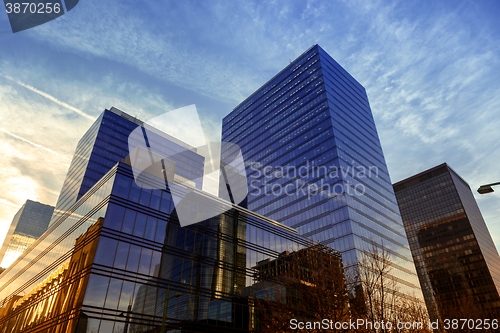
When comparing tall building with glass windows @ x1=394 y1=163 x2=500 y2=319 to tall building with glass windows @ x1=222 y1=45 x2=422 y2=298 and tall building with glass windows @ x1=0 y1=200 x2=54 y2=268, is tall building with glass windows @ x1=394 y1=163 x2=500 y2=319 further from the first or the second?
tall building with glass windows @ x1=0 y1=200 x2=54 y2=268

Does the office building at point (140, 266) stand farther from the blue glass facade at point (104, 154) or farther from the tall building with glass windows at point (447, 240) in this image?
the tall building with glass windows at point (447, 240)

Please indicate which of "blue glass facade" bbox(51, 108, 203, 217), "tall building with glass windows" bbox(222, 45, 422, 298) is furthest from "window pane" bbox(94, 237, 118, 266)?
"blue glass facade" bbox(51, 108, 203, 217)

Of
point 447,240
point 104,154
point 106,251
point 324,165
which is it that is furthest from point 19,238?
point 447,240

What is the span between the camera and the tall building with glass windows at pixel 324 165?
81.6m

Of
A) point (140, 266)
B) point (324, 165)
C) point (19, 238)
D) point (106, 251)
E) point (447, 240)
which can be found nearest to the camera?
point (106, 251)

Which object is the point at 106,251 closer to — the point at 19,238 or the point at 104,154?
the point at 104,154

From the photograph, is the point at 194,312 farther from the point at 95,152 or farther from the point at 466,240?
the point at 466,240

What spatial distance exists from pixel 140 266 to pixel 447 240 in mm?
175811

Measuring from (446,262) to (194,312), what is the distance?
166396 mm

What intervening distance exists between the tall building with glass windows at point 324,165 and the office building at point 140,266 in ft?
149

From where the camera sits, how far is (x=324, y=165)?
88.5 m

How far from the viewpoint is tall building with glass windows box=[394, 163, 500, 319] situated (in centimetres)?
14738

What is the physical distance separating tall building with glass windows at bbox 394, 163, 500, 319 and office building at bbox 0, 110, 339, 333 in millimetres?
136019

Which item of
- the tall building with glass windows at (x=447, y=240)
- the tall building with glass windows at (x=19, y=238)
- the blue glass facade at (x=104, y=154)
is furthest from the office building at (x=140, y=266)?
the tall building with glass windows at (x=19, y=238)
